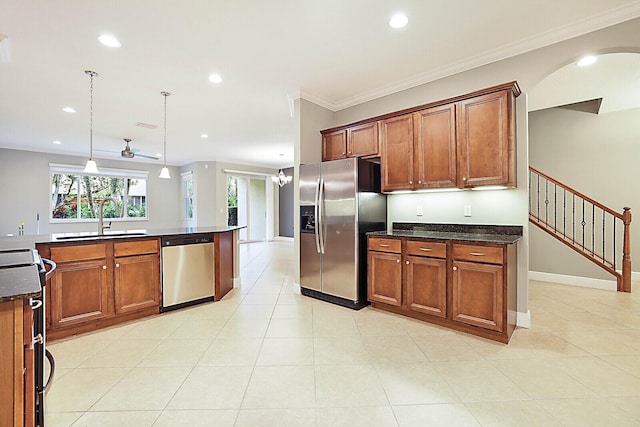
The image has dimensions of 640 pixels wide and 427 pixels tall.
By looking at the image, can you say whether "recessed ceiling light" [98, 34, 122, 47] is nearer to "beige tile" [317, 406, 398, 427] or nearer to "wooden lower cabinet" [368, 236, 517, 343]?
"wooden lower cabinet" [368, 236, 517, 343]

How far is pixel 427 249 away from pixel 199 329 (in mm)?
2313

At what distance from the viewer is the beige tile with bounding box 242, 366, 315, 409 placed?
168cm

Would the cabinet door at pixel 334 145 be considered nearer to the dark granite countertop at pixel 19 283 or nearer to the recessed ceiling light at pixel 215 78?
the recessed ceiling light at pixel 215 78

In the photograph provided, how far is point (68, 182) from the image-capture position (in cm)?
741

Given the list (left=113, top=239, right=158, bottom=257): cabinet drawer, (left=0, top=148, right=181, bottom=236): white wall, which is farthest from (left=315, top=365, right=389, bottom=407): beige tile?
(left=0, top=148, right=181, bottom=236): white wall

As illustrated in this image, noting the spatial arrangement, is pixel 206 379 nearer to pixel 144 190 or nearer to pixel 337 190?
pixel 337 190

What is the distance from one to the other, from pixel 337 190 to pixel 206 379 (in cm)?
224

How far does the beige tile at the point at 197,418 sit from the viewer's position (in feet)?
4.98

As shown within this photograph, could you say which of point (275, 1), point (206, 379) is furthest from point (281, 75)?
point (206, 379)

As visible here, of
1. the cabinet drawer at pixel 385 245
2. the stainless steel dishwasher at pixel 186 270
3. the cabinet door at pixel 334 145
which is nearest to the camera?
the cabinet drawer at pixel 385 245

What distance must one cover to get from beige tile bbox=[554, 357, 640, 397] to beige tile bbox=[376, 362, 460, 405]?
3.01ft

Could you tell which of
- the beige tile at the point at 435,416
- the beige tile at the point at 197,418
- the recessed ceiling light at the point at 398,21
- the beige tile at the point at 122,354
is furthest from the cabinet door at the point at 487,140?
the beige tile at the point at 122,354

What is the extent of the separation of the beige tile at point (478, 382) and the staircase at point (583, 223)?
3.50 m

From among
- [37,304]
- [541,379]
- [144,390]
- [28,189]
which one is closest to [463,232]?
[541,379]
